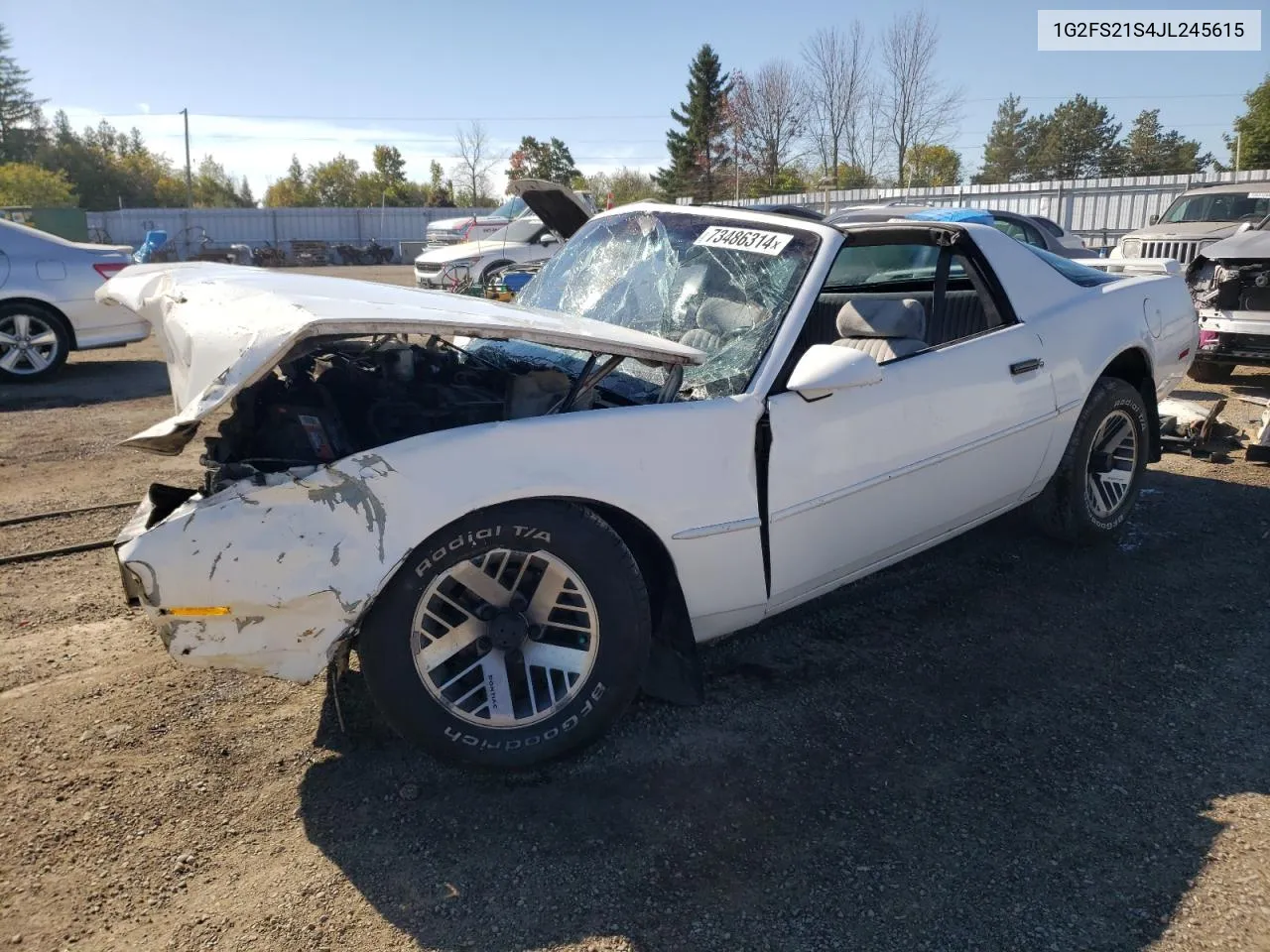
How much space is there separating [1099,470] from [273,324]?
3749mm

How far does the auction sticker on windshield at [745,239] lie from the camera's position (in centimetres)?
340

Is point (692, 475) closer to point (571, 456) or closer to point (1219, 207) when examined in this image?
point (571, 456)

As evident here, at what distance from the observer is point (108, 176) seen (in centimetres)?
6831

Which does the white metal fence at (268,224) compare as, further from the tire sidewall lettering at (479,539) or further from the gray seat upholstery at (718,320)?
the tire sidewall lettering at (479,539)

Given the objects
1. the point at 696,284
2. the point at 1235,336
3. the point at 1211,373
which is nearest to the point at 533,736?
the point at 696,284

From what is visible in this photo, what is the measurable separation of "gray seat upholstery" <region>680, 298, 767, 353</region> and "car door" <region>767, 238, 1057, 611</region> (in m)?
0.39

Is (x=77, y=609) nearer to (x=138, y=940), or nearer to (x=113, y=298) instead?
(x=113, y=298)

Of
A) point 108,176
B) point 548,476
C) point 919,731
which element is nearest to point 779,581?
point 919,731

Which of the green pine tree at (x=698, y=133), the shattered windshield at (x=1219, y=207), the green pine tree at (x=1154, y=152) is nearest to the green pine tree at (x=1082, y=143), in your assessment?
the green pine tree at (x=1154, y=152)

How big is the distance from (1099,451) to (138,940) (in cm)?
418

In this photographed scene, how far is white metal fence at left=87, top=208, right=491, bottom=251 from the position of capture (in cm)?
4019

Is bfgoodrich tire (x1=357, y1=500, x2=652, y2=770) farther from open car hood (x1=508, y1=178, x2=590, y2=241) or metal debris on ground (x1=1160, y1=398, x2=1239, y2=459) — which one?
metal debris on ground (x1=1160, y1=398, x2=1239, y2=459)

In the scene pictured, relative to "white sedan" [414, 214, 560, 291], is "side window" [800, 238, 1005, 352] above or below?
below

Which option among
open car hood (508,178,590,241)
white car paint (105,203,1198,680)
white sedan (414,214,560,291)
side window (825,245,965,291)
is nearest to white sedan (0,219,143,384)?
open car hood (508,178,590,241)
